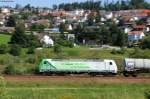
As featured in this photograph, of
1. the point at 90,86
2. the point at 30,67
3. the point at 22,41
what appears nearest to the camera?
the point at 90,86

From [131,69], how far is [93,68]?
10.3ft

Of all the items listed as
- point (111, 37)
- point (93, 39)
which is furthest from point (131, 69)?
point (93, 39)

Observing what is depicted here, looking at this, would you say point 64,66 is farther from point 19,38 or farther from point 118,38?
point 118,38

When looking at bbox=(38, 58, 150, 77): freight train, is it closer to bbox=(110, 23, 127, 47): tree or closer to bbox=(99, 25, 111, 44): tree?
bbox=(110, 23, 127, 47): tree

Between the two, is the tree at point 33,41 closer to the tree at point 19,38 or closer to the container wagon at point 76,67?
the tree at point 19,38

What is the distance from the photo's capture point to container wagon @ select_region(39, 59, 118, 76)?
39.2 m

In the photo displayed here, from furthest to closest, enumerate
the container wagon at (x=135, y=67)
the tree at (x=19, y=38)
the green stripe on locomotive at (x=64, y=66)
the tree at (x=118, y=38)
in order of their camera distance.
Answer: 1. the tree at (x=118, y=38)
2. the tree at (x=19, y=38)
3. the container wagon at (x=135, y=67)
4. the green stripe on locomotive at (x=64, y=66)

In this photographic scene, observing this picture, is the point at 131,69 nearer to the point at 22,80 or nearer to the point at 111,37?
the point at 22,80

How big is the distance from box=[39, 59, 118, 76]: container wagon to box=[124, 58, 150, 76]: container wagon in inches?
38.9

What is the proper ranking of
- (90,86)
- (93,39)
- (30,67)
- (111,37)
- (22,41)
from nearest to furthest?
(90,86)
(30,67)
(22,41)
(111,37)
(93,39)

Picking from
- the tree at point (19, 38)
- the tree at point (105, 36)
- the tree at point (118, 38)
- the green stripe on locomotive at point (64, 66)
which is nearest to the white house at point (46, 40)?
the tree at point (19, 38)

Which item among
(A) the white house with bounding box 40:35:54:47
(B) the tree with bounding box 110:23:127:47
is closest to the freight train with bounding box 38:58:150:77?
(B) the tree with bounding box 110:23:127:47

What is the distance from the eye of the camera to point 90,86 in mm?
30891

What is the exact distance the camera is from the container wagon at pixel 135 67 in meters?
39.7
